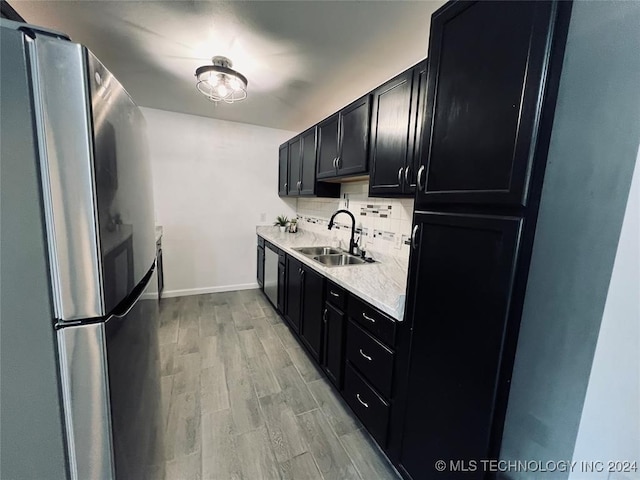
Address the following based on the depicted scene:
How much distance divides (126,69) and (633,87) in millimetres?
3072

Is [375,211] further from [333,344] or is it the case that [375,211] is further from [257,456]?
[257,456]

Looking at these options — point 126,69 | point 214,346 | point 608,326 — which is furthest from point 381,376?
point 126,69

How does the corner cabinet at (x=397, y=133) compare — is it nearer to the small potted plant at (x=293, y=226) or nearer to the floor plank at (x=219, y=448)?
the floor plank at (x=219, y=448)

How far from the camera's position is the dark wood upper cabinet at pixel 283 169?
3.47m

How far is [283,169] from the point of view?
361cm

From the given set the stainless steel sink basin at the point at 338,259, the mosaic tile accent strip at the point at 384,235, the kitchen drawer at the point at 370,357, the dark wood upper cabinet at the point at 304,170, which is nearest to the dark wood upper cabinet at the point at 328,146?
the dark wood upper cabinet at the point at 304,170

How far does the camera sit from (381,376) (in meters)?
1.32

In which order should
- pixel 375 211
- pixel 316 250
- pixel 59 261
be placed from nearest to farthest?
pixel 59 261 < pixel 375 211 < pixel 316 250

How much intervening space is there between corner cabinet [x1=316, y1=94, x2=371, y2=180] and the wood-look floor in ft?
5.63

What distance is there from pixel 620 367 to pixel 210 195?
12.7 feet

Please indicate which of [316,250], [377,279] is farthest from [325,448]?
[316,250]

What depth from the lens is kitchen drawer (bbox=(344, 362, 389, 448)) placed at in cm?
132

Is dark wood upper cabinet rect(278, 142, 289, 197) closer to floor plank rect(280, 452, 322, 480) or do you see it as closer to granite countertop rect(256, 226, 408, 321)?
granite countertop rect(256, 226, 408, 321)

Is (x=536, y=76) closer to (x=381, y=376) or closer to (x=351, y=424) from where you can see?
(x=381, y=376)
